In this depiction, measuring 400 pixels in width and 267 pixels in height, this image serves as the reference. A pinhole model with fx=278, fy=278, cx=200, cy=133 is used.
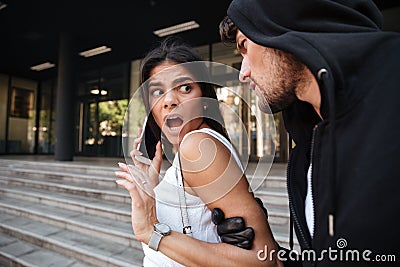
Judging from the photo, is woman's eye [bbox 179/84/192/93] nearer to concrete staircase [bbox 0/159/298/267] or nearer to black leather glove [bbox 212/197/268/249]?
black leather glove [bbox 212/197/268/249]

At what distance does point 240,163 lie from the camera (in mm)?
966

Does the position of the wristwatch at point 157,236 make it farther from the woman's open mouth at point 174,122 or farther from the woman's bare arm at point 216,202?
the woman's open mouth at point 174,122

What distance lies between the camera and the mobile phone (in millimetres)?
1146

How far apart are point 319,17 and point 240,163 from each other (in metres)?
0.51

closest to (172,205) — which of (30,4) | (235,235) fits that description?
(235,235)

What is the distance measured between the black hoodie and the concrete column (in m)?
8.28

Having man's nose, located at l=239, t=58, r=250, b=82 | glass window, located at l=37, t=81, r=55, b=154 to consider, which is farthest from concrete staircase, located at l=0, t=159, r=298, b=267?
glass window, located at l=37, t=81, r=55, b=154

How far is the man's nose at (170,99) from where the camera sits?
1.06 metres

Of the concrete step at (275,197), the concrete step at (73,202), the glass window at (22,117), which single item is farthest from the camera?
the glass window at (22,117)

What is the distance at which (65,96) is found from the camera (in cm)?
792

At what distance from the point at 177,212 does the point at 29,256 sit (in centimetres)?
320

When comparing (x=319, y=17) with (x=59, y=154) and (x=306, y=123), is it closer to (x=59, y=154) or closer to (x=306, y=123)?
(x=306, y=123)

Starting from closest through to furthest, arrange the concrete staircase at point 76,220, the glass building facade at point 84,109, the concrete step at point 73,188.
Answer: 1. the concrete staircase at point 76,220
2. the concrete step at point 73,188
3. the glass building facade at point 84,109

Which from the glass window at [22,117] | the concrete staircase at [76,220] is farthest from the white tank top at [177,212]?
the glass window at [22,117]
